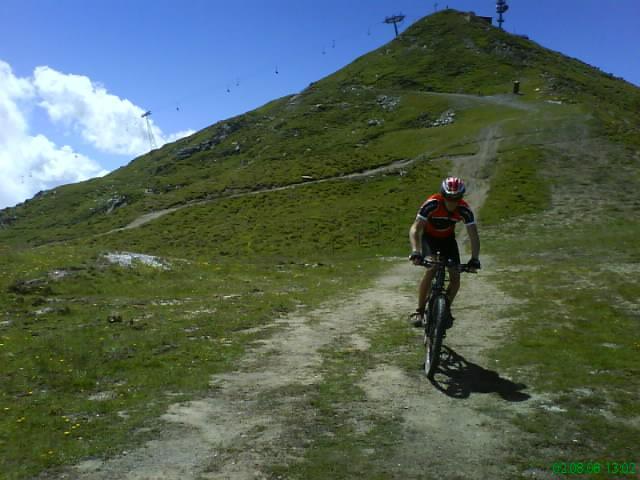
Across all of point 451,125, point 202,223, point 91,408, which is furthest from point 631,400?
point 451,125

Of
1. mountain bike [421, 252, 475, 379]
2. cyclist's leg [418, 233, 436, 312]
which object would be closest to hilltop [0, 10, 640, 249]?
cyclist's leg [418, 233, 436, 312]

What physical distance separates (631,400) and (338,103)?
12701 cm

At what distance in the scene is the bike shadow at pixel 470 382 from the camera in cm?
924

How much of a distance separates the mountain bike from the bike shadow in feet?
1.36

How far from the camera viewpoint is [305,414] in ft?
27.9

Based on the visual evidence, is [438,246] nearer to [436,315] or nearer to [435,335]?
[436,315]

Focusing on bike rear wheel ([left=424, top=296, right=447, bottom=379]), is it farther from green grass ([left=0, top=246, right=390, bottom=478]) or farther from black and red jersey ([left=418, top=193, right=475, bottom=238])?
green grass ([left=0, top=246, right=390, bottom=478])


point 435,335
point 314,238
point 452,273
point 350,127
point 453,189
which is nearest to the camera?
point 435,335

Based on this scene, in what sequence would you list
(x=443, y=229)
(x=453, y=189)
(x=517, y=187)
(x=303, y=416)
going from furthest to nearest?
1. (x=517, y=187)
2. (x=443, y=229)
3. (x=453, y=189)
4. (x=303, y=416)

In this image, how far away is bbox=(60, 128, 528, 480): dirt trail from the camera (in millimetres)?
6711

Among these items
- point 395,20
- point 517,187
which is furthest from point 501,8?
point 517,187

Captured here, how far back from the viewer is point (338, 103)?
130 m

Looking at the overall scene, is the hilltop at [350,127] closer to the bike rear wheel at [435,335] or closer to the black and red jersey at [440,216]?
the black and red jersey at [440,216]
